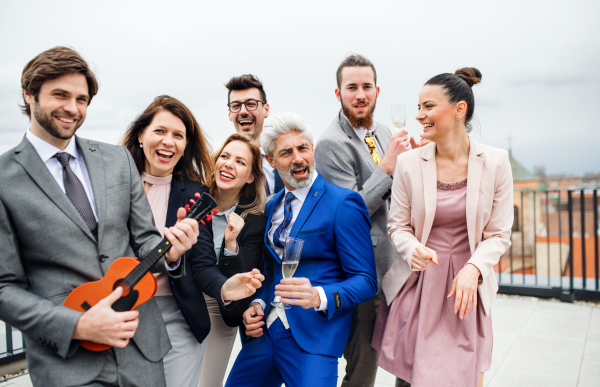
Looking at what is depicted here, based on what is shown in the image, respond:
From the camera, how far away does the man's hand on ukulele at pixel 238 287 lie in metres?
1.95

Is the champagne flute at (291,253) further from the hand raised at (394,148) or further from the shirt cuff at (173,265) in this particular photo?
the hand raised at (394,148)

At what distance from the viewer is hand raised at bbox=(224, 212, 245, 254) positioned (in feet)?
7.20

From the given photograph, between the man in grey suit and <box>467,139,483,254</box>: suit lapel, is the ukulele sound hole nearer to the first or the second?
the man in grey suit

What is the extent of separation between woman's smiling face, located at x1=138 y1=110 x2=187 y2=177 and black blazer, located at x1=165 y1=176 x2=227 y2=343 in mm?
135

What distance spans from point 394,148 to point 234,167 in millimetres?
961

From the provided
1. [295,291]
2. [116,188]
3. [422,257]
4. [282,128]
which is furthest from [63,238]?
[422,257]

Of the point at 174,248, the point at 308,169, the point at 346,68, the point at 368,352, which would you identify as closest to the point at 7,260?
the point at 174,248

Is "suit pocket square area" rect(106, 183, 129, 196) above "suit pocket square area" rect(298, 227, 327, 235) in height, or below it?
above

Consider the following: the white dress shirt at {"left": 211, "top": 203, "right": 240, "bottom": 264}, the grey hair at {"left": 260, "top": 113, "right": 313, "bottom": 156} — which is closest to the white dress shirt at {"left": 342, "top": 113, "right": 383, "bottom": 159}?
the grey hair at {"left": 260, "top": 113, "right": 313, "bottom": 156}

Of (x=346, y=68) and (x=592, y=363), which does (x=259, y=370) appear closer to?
(x=346, y=68)

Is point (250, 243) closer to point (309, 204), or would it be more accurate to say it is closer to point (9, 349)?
point (309, 204)

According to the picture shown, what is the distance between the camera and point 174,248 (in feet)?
5.60

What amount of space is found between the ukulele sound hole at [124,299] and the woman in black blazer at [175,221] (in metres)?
0.39

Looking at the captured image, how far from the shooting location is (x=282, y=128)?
2.29 meters
